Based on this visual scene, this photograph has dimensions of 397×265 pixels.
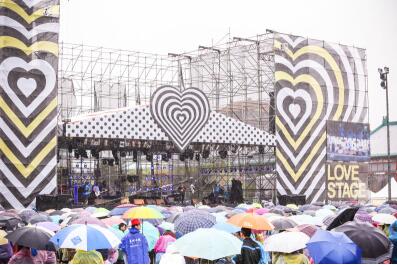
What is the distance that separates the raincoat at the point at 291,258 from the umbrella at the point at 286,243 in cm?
11

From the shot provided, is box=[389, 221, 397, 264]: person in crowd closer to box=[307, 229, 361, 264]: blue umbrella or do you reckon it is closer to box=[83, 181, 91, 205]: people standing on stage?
box=[307, 229, 361, 264]: blue umbrella

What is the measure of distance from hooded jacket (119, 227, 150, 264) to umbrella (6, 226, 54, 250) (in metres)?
1.13

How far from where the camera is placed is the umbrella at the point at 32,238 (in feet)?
24.1

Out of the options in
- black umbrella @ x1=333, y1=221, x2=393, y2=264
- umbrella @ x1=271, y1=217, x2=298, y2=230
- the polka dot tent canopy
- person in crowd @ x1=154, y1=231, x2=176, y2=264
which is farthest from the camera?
the polka dot tent canopy

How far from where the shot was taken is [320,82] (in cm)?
2925

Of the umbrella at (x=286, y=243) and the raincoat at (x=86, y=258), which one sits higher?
the umbrella at (x=286, y=243)

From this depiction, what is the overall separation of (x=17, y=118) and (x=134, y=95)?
1586cm

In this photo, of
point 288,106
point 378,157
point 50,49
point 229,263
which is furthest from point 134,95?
point 229,263

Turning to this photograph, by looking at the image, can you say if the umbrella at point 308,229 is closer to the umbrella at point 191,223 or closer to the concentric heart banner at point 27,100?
the umbrella at point 191,223

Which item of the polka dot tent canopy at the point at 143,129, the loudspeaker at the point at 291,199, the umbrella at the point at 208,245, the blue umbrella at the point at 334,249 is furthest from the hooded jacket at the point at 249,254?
the loudspeaker at the point at 291,199

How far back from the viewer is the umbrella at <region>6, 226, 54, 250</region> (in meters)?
7.36

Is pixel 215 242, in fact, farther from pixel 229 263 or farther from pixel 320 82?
pixel 320 82

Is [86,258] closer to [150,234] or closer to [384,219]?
[150,234]

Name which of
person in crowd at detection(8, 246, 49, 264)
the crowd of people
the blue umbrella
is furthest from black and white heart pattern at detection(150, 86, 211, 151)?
the blue umbrella
